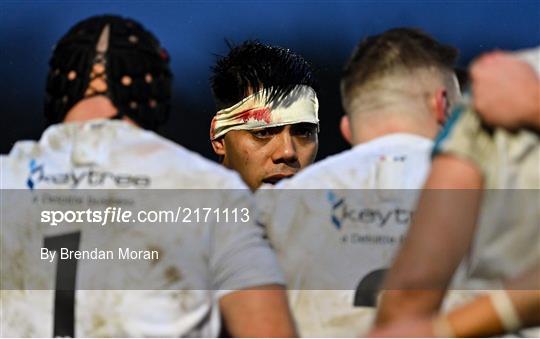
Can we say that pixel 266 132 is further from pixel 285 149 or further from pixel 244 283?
pixel 244 283

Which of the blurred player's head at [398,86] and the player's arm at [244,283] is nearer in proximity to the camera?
the player's arm at [244,283]

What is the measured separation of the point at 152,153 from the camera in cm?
423

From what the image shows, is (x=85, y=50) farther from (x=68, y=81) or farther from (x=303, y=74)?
(x=303, y=74)

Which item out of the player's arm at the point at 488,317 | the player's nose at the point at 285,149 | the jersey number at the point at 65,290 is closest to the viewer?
the player's arm at the point at 488,317

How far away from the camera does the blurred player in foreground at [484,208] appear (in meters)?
3.20

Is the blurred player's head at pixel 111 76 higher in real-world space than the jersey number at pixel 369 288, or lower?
higher

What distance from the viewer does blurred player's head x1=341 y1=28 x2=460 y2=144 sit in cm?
456

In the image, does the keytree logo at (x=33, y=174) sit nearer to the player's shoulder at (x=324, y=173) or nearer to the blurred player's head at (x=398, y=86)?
the player's shoulder at (x=324, y=173)

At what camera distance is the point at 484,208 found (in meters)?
3.23

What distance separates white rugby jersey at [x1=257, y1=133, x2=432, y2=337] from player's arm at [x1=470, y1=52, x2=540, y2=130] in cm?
122

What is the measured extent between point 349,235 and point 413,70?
0.69m

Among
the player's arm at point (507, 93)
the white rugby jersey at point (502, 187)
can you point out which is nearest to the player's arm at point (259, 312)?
the white rugby jersey at point (502, 187)

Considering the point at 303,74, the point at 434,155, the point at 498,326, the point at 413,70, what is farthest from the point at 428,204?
the point at 303,74

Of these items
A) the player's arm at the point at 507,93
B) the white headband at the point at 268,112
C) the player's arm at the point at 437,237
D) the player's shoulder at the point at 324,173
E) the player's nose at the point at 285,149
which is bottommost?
the player's nose at the point at 285,149
